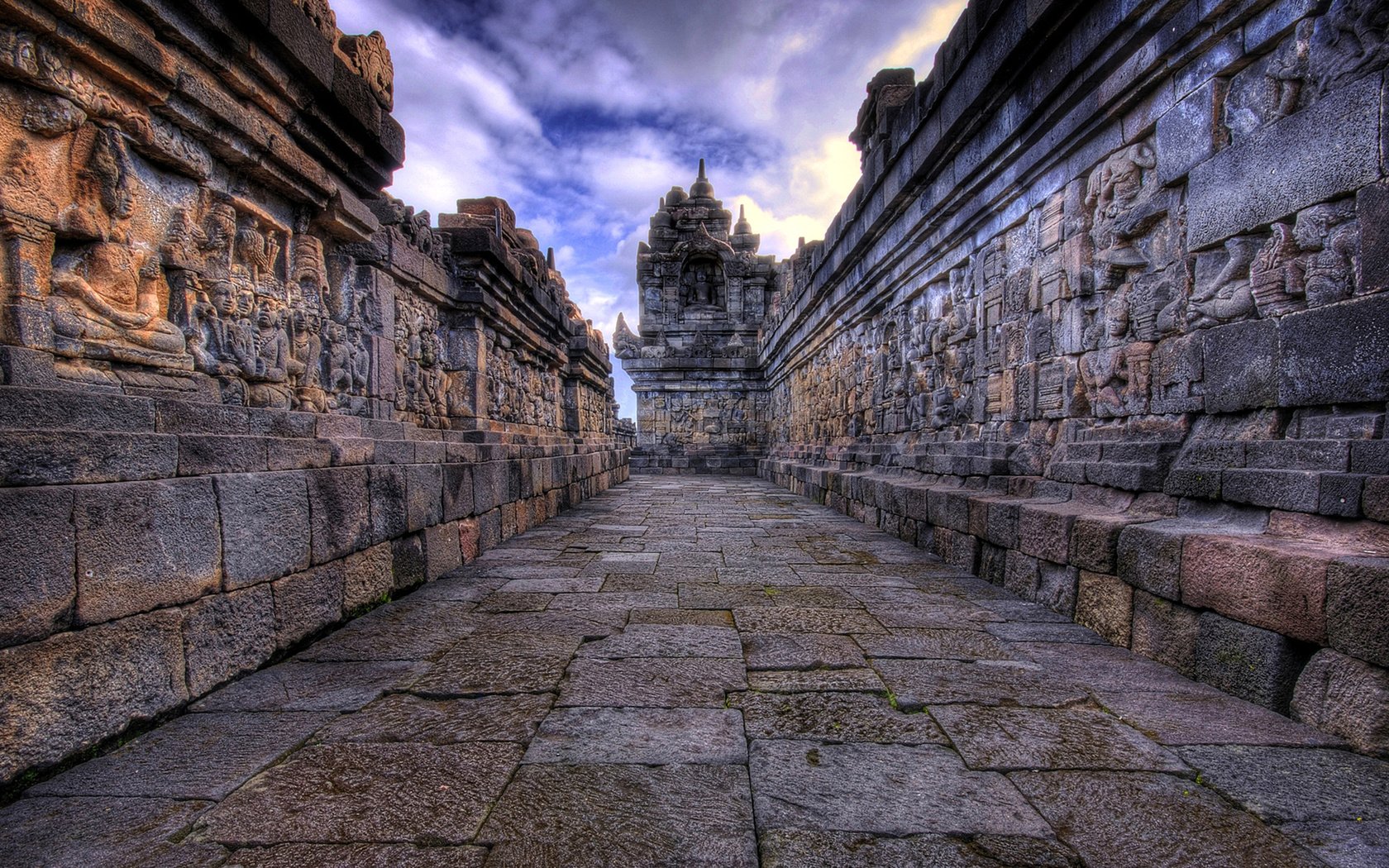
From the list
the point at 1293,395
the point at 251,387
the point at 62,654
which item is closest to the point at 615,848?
the point at 62,654

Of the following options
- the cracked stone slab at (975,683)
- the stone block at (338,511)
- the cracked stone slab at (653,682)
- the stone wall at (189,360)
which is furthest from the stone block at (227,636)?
the cracked stone slab at (975,683)

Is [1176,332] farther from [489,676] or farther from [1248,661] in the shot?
[489,676]

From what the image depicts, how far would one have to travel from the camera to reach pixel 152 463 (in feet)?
7.25

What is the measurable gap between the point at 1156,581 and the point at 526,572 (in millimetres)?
3577

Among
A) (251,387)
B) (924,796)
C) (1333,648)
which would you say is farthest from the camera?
(251,387)

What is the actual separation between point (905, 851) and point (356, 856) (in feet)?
4.17

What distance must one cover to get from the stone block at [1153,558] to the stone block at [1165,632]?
5 cm

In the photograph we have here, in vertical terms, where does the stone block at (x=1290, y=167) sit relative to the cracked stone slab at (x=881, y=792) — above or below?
above

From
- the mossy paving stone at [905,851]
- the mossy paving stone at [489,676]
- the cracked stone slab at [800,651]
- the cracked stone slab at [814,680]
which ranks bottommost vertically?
the mossy paving stone at [905,851]

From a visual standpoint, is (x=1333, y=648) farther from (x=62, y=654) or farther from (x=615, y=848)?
(x=62, y=654)

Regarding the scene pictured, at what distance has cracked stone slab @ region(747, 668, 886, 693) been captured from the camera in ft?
8.01

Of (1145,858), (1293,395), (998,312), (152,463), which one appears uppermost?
(998,312)

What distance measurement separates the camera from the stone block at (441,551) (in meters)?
4.24

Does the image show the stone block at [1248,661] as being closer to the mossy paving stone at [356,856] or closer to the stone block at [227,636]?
the mossy paving stone at [356,856]
